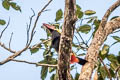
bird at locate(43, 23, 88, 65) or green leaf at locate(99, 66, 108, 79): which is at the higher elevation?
bird at locate(43, 23, 88, 65)

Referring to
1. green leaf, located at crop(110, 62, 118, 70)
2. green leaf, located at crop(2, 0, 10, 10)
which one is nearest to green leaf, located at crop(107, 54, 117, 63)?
green leaf, located at crop(110, 62, 118, 70)

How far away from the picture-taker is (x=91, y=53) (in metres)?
3.67

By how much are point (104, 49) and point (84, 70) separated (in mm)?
689

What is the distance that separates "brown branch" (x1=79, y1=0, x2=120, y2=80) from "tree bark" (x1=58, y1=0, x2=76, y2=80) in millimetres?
317

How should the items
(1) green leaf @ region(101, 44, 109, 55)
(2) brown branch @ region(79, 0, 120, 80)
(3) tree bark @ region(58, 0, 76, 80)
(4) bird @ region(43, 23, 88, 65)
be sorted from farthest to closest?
(1) green leaf @ region(101, 44, 109, 55) → (4) bird @ region(43, 23, 88, 65) → (2) brown branch @ region(79, 0, 120, 80) → (3) tree bark @ region(58, 0, 76, 80)

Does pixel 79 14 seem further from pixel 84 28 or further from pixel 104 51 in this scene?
pixel 104 51

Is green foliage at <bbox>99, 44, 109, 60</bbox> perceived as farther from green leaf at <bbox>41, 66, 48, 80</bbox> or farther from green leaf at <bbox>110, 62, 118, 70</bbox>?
green leaf at <bbox>41, 66, 48, 80</bbox>

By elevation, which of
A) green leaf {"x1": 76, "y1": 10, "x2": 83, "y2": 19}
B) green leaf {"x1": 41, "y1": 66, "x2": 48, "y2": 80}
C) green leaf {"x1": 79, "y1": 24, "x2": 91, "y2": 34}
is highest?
green leaf {"x1": 76, "y1": 10, "x2": 83, "y2": 19}

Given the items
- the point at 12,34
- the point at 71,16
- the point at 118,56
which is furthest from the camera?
the point at 118,56

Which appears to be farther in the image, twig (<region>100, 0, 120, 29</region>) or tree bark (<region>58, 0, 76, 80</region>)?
twig (<region>100, 0, 120, 29</region>)

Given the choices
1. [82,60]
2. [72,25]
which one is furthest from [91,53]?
[72,25]

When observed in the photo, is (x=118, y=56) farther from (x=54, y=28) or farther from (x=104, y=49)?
(x=54, y=28)

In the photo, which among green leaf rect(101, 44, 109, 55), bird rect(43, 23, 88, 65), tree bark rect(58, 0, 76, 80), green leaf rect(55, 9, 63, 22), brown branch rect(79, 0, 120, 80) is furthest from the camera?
green leaf rect(55, 9, 63, 22)

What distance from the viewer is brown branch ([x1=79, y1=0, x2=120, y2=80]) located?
3484 millimetres
